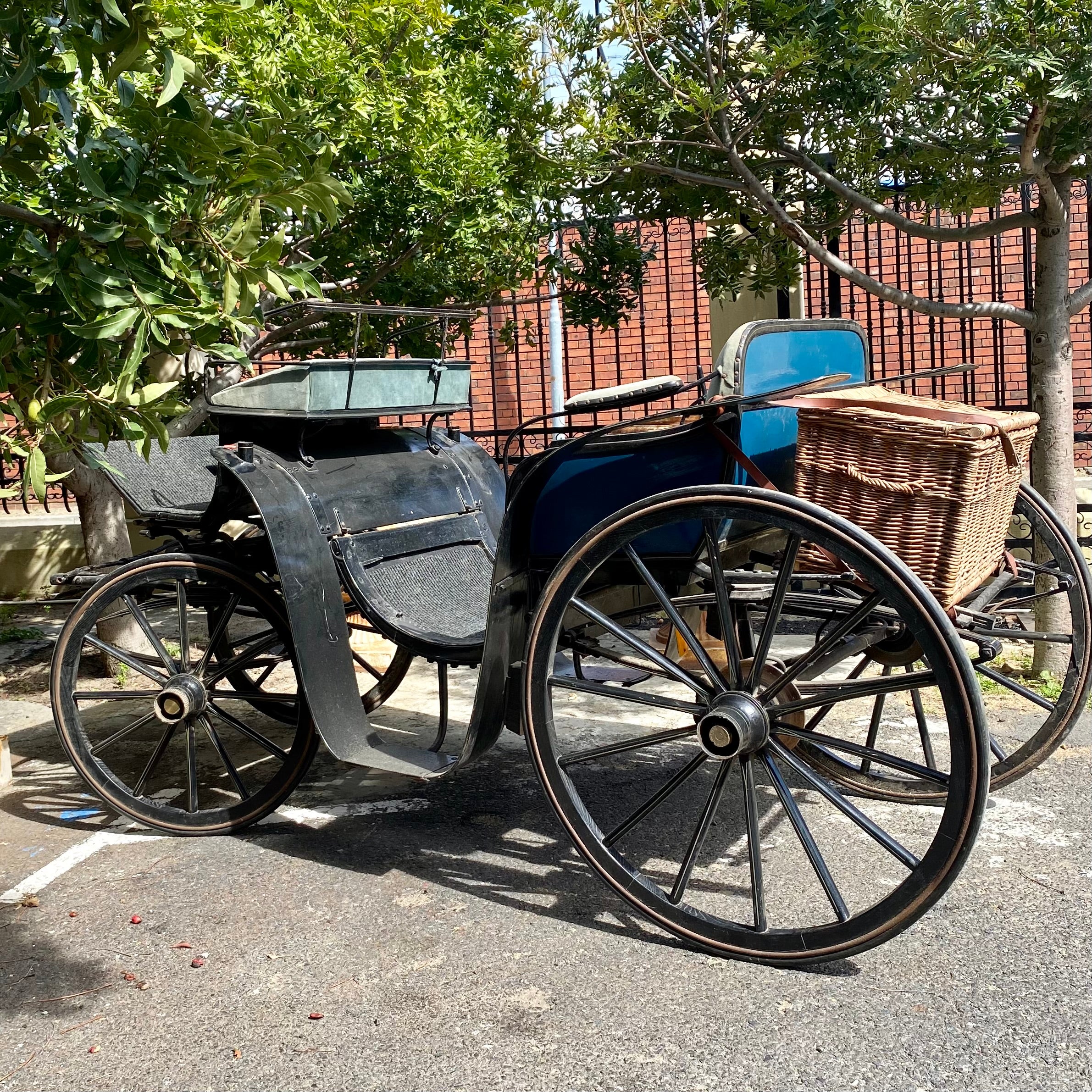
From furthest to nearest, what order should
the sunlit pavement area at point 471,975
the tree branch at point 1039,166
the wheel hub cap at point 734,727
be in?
the tree branch at point 1039,166 → the wheel hub cap at point 734,727 → the sunlit pavement area at point 471,975

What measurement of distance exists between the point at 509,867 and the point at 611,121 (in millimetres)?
3072

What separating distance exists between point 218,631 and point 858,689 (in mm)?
2123

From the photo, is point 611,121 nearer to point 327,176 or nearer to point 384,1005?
point 327,176

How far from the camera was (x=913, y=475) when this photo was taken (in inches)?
113

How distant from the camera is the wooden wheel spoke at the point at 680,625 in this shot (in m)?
2.98

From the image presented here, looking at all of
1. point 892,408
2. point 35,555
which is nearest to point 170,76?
point 892,408

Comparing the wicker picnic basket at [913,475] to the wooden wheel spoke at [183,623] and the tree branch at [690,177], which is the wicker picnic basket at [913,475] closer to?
the wooden wheel spoke at [183,623]

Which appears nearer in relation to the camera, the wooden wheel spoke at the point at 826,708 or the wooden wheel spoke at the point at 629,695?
the wooden wheel spoke at the point at 629,695

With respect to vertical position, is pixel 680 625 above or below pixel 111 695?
above

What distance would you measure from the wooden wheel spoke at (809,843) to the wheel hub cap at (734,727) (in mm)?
92

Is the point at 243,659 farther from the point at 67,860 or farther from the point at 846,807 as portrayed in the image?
the point at 846,807

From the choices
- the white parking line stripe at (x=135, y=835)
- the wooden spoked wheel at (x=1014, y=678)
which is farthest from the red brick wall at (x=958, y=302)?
the white parking line stripe at (x=135, y=835)

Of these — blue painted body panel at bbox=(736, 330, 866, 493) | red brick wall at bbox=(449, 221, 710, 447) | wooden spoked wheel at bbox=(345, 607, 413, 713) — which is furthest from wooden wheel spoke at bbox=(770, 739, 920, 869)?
red brick wall at bbox=(449, 221, 710, 447)

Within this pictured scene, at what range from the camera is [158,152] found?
233 centimetres
